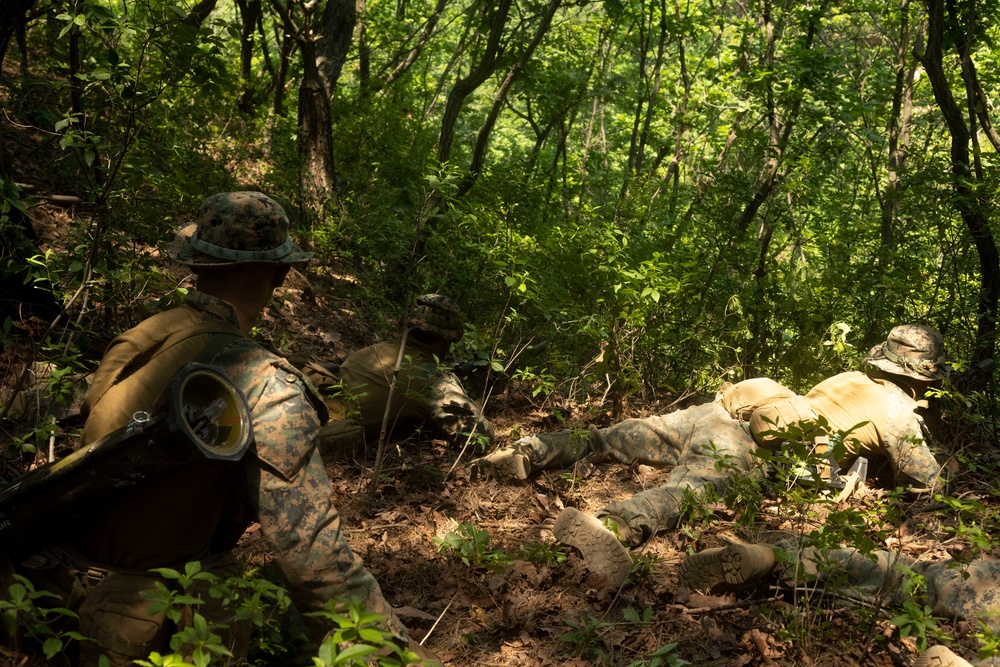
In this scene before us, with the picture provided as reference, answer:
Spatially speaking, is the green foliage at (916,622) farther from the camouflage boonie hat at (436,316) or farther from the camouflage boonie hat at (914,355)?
the camouflage boonie hat at (436,316)

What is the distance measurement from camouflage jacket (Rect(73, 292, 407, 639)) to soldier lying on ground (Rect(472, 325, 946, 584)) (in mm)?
2544

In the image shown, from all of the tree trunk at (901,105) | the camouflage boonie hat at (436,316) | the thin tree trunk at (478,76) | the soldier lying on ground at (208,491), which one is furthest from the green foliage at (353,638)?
the tree trunk at (901,105)

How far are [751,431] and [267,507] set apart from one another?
4.07 meters

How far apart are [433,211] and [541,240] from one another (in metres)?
1.99

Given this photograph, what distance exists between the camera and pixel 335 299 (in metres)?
8.02

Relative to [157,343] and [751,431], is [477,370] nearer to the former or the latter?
[751,431]

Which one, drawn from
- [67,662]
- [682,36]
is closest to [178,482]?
[67,662]

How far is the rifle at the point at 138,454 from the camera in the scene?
245 centimetres

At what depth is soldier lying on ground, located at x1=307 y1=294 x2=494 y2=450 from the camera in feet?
18.5

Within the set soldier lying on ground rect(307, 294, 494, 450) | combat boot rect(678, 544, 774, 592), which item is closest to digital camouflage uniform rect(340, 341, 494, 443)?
soldier lying on ground rect(307, 294, 494, 450)

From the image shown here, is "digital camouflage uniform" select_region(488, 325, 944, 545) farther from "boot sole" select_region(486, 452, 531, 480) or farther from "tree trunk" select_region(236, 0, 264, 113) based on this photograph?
"tree trunk" select_region(236, 0, 264, 113)

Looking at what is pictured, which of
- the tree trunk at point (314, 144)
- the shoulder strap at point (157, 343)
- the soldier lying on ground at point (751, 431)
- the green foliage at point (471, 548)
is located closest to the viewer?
the shoulder strap at point (157, 343)

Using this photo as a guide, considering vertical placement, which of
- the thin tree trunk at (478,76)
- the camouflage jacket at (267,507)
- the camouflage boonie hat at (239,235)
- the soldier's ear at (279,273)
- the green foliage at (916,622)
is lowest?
the green foliage at (916,622)

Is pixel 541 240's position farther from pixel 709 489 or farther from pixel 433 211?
pixel 709 489
